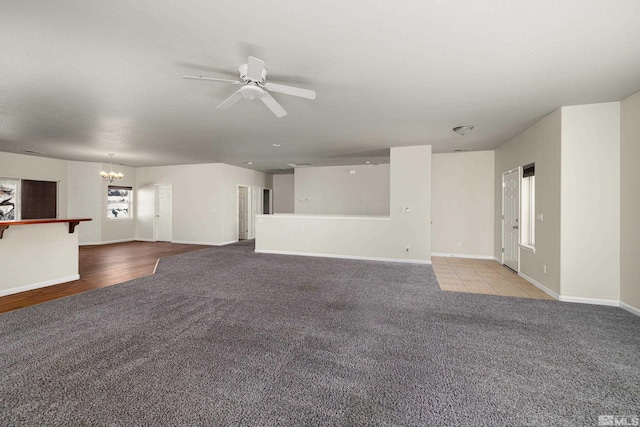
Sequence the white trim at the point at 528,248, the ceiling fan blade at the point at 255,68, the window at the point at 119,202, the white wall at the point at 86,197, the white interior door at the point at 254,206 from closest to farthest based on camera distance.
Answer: the ceiling fan blade at the point at 255,68, the white trim at the point at 528,248, the white wall at the point at 86,197, the window at the point at 119,202, the white interior door at the point at 254,206

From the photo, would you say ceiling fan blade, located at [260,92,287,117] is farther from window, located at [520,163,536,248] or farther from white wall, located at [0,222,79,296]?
window, located at [520,163,536,248]

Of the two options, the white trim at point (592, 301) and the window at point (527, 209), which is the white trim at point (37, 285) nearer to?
the white trim at point (592, 301)

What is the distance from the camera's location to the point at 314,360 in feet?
7.06

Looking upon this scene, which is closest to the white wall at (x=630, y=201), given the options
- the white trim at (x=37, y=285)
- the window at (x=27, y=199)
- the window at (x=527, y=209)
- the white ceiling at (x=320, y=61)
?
the white ceiling at (x=320, y=61)

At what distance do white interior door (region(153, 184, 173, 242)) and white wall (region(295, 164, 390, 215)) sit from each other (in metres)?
4.25

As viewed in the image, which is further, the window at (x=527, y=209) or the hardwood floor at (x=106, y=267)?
the window at (x=527, y=209)

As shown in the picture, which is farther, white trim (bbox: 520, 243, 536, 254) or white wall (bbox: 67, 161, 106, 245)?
white wall (bbox: 67, 161, 106, 245)

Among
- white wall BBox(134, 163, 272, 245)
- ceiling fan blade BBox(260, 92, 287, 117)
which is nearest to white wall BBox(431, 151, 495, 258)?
ceiling fan blade BBox(260, 92, 287, 117)

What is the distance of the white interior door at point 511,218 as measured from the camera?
511 cm

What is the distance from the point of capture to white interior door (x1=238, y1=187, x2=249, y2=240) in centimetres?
1003

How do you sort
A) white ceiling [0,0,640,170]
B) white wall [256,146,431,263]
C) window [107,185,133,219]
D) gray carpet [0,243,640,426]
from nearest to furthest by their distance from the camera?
gray carpet [0,243,640,426]
white ceiling [0,0,640,170]
white wall [256,146,431,263]
window [107,185,133,219]

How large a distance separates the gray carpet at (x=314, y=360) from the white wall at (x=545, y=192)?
0.74 metres

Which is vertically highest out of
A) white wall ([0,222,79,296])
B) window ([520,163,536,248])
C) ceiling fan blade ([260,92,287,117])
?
ceiling fan blade ([260,92,287,117])

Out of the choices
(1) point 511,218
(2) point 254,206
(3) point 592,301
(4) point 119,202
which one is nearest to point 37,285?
(4) point 119,202
